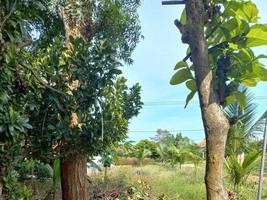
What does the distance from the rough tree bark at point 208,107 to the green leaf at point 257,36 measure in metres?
0.33

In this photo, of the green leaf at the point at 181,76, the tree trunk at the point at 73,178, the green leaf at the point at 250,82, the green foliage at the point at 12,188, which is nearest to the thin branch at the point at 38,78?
the green foliage at the point at 12,188

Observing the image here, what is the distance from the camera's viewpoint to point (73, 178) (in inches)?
152

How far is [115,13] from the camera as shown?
23.4ft

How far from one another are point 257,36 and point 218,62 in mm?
337

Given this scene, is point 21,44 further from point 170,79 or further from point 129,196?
point 129,196

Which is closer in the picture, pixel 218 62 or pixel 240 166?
pixel 218 62

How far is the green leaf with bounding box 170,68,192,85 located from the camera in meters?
3.14

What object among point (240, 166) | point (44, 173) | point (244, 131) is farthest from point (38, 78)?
point (244, 131)

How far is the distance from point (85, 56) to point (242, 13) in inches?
45.1

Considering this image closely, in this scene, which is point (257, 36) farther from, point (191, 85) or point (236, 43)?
point (191, 85)

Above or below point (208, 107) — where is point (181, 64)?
above

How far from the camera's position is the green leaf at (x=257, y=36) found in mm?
2848

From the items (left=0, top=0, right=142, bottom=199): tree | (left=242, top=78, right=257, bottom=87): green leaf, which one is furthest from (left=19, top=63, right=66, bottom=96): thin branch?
(left=242, top=78, right=257, bottom=87): green leaf

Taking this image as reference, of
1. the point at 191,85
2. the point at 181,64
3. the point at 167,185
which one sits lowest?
the point at 167,185
